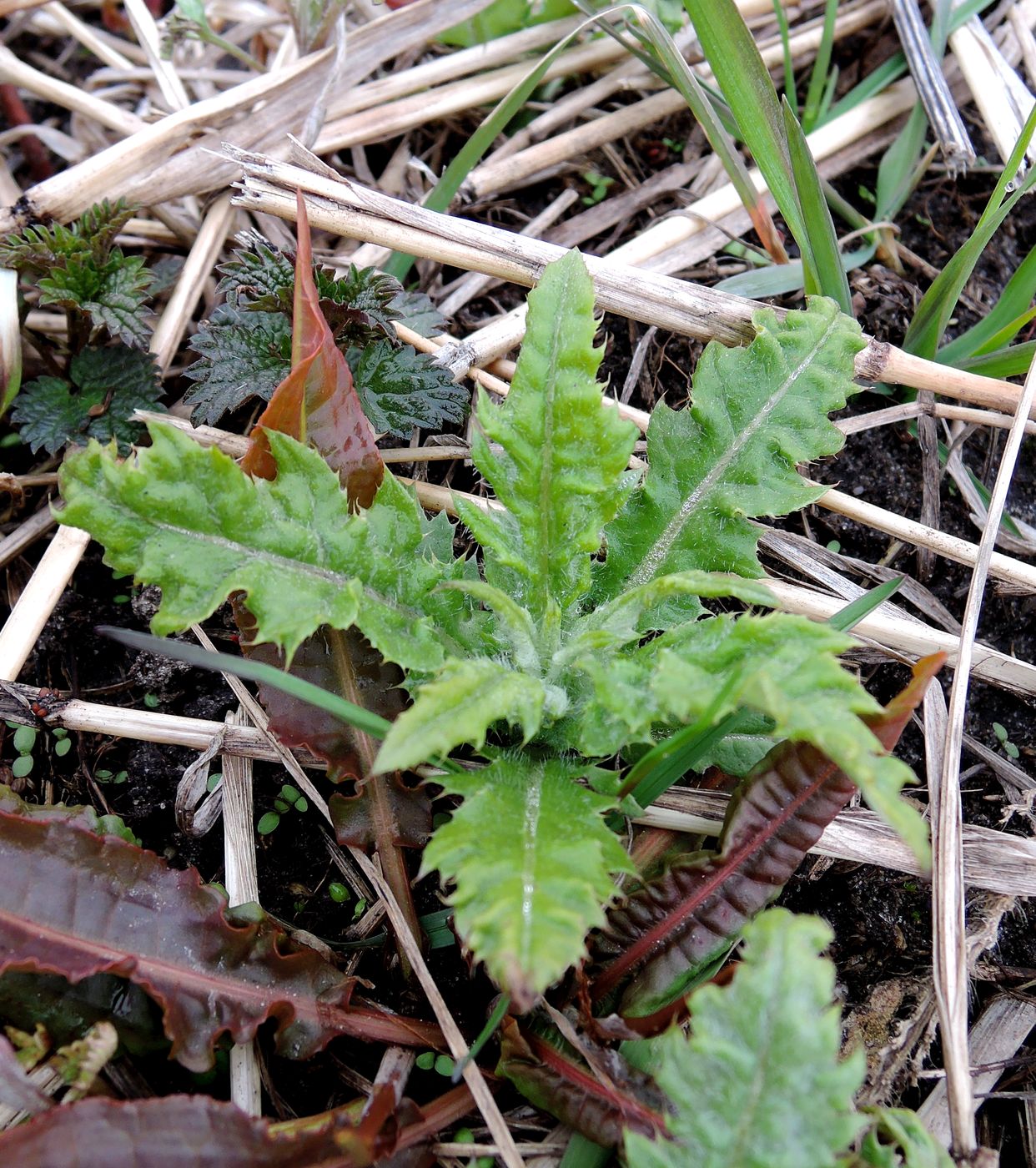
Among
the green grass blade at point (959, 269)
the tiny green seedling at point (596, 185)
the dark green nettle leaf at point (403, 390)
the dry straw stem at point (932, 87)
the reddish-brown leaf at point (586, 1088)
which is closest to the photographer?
the reddish-brown leaf at point (586, 1088)

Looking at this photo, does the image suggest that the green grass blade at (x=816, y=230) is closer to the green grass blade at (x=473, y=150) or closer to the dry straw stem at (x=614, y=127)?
the dry straw stem at (x=614, y=127)

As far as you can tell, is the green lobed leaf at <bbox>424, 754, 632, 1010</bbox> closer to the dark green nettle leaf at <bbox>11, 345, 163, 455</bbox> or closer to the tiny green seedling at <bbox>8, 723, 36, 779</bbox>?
the tiny green seedling at <bbox>8, 723, 36, 779</bbox>

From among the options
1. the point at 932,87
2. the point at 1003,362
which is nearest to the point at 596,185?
the point at 932,87

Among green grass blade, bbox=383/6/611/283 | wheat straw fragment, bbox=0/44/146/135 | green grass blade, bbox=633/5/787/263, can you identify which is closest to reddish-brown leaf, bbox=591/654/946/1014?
green grass blade, bbox=633/5/787/263

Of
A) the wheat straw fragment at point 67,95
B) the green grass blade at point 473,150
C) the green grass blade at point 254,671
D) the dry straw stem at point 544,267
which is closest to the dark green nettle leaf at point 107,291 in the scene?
the dry straw stem at point 544,267

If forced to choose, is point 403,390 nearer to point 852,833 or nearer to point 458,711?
point 458,711

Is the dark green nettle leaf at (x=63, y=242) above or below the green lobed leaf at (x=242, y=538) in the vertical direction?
above
